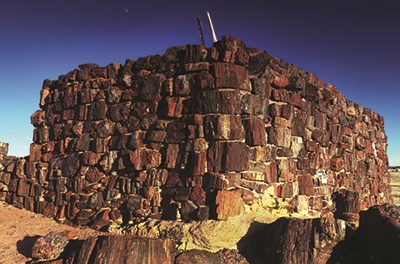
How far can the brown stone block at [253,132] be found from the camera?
559cm

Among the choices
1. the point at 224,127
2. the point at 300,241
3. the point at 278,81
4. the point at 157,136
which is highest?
the point at 278,81

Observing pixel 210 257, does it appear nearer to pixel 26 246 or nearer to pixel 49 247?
pixel 49 247

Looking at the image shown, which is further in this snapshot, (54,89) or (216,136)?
(54,89)

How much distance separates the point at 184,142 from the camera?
5812 millimetres

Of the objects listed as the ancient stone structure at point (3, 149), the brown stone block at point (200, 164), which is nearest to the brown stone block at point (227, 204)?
the brown stone block at point (200, 164)

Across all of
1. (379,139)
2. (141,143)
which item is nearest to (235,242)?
(141,143)

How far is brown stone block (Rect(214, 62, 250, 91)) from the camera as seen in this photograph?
561 cm

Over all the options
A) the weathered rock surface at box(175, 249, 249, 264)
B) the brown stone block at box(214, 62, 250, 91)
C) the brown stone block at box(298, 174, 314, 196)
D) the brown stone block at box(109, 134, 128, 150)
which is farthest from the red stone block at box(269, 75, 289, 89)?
the weathered rock surface at box(175, 249, 249, 264)

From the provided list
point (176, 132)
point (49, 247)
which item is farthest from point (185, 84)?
point (49, 247)

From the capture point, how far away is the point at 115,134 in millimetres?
6719

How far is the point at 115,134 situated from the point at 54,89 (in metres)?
2.82

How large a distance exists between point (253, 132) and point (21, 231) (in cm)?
484

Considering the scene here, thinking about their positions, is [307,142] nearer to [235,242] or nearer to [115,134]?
[235,242]

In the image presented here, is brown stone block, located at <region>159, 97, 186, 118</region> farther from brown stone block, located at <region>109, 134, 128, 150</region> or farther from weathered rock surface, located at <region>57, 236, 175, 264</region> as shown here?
weathered rock surface, located at <region>57, 236, 175, 264</region>
